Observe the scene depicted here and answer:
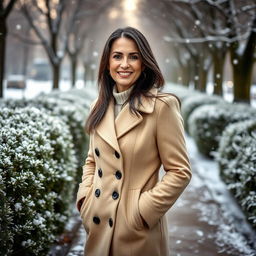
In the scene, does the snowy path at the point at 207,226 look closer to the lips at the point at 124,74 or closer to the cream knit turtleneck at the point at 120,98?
the cream knit turtleneck at the point at 120,98

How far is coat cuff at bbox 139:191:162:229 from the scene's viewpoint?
7.32ft

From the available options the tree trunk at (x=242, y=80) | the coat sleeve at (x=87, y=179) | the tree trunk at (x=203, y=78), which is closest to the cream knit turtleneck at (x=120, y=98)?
the coat sleeve at (x=87, y=179)

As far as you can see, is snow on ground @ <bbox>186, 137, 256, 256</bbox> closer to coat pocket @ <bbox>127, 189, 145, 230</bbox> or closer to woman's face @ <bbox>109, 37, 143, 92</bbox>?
coat pocket @ <bbox>127, 189, 145, 230</bbox>

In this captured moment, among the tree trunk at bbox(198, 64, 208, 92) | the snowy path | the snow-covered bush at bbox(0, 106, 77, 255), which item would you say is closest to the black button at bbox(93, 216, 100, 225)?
the snow-covered bush at bbox(0, 106, 77, 255)

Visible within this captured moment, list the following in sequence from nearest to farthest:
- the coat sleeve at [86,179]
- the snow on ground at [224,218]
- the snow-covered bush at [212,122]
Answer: the coat sleeve at [86,179] < the snow on ground at [224,218] < the snow-covered bush at [212,122]

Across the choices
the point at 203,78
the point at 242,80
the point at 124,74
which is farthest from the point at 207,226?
the point at 203,78

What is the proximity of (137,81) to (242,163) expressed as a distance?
3.00 meters

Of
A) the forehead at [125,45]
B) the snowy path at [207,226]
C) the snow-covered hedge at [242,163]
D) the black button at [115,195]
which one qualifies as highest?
the forehead at [125,45]

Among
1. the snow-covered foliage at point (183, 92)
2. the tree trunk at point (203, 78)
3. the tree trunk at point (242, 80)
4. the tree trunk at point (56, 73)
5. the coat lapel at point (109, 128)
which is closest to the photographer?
the coat lapel at point (109, 128)

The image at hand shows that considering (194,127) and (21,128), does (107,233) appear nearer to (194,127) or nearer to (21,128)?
(21,128)

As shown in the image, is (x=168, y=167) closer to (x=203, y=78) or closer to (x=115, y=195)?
(x=115, y=195)

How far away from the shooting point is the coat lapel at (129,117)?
91.3 inches

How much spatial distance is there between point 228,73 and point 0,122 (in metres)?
61.0

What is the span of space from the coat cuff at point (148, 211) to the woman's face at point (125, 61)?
831 mm
